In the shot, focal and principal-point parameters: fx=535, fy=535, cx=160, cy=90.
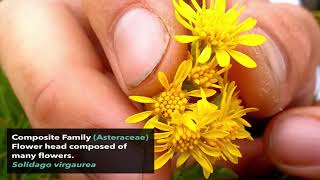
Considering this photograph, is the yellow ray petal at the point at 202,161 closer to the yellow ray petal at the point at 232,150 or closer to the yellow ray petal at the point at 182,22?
the yellow ray petal at the point at 232,150

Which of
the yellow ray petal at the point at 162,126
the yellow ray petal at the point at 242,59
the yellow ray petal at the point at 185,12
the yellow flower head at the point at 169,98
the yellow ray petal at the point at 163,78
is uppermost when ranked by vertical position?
the yellow ray petal at the point at 185,12

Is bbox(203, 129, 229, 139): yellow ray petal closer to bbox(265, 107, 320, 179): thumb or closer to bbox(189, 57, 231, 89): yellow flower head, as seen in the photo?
bbox(189, 57, 231, 89): yellow flower head

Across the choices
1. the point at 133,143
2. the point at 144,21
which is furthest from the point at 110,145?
the point at 144,21

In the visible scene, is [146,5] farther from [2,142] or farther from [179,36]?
[2,142]

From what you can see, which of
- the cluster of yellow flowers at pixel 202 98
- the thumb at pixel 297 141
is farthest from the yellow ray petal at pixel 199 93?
the thumb at pixel 297 141

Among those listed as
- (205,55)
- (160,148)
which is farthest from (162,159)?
(205,55)

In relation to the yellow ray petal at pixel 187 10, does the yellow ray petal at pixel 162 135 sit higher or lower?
lower

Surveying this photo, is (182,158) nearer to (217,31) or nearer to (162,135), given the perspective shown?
(162,135)
